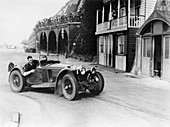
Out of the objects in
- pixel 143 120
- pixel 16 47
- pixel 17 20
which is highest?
pixel 17 20

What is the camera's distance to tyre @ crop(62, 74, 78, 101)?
12.6ft

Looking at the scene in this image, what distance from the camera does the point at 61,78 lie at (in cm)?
405

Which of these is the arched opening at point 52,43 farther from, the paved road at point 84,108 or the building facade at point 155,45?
the building facade at point 155,45

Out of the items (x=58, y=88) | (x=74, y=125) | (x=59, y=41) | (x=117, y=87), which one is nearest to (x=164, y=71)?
(x=117, y=87)

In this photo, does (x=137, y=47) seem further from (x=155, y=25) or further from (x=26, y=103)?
(x=26, y=103)

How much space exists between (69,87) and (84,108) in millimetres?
631

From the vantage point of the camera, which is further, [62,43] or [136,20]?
[136,20]

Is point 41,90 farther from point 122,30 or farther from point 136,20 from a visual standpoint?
point 136,20

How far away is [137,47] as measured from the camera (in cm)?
849

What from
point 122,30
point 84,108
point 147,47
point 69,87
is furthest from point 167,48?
point 84,108

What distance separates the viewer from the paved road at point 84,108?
2.75m

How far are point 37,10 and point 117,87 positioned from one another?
108 inches

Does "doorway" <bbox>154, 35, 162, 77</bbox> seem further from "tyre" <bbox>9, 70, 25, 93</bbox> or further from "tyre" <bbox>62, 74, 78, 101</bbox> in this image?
"tyre" <bbox>9, 70, 25, 93</bbox>

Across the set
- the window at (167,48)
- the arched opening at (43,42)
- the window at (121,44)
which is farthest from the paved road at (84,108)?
the window at (121,44)
